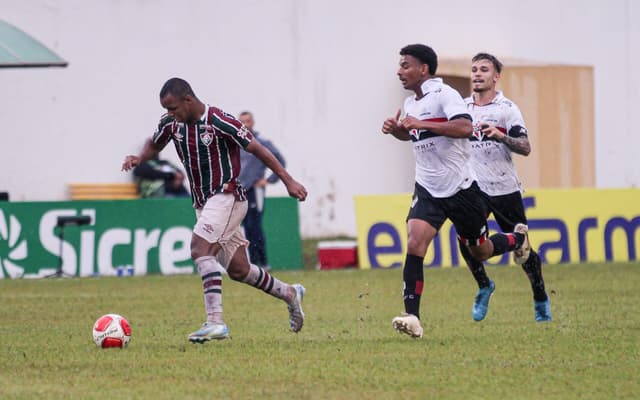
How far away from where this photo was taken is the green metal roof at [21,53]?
17.4 metres

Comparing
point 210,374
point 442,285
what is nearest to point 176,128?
point 210,374

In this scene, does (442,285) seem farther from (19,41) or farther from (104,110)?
(104,110)

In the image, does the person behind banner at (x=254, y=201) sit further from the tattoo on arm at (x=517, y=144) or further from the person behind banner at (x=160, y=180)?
the tattoo on arm at (x=517, y=144)

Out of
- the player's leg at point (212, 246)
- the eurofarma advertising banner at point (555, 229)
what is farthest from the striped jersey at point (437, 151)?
the eurofarma advertising banner at point (555, 229)

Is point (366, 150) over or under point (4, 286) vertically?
over

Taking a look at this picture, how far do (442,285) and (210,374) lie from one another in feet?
26.8

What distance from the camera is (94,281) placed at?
722 inches

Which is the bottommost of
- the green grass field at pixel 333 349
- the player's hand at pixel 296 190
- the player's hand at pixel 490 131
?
the green grass field at pixel 333 349

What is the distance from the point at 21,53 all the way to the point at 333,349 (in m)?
8.93

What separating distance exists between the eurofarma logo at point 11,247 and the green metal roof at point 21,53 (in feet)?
8.46

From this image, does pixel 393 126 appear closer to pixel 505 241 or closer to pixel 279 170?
pixel 279 170

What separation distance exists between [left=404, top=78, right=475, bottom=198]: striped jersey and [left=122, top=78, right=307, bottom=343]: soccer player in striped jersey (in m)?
1.12

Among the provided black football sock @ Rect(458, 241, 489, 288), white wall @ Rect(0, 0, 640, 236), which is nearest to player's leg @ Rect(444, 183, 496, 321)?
black football sock @ Rect(458, 241, 489, 288)

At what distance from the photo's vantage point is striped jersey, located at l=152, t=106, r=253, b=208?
10391mm
